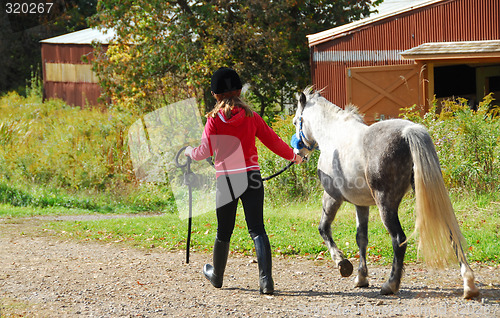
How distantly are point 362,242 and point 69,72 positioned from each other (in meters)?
22.4

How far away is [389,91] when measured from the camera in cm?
1445

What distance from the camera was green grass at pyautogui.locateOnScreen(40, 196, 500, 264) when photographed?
23.0ft

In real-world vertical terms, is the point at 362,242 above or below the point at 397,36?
below

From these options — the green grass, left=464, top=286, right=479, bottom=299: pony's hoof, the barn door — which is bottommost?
the green grass

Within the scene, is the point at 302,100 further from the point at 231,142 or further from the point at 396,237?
the point at 396,237

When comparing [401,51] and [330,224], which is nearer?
[330,224]

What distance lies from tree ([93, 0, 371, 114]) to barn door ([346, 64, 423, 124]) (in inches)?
113

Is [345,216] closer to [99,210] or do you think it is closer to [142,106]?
[99,210]

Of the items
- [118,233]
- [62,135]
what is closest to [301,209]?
[118,233]

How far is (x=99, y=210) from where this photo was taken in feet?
39.6

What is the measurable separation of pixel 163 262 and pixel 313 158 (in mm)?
4670

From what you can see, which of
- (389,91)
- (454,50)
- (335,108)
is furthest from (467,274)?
(454,50)

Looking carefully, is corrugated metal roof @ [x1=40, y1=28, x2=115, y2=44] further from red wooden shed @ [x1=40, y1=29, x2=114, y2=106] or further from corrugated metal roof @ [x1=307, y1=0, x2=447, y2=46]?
corrugated metal roof @ [x1=307, y1=0, x2=447, y2=46]

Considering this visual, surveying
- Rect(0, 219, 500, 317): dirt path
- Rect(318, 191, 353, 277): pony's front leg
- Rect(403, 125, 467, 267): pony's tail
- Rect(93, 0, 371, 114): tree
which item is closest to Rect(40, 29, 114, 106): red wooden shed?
Rect(93, 0, 371, 114): tree
